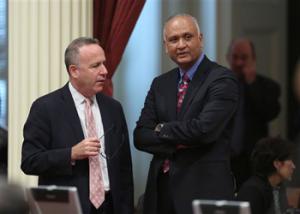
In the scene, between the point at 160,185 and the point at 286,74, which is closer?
the point at 160,185

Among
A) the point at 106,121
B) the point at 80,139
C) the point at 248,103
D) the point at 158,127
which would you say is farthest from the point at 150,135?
the point at 248,103

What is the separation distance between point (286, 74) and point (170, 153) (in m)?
1.98

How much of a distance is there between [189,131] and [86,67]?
22.3 inches

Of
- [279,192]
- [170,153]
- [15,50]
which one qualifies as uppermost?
[15,50]

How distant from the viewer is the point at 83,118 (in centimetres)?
380

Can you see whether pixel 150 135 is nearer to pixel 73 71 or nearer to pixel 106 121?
pixel 106 121

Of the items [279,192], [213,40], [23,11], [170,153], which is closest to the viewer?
[170,153]

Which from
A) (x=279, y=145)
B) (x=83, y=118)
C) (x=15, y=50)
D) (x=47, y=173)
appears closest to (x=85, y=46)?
(x=83, y=118)

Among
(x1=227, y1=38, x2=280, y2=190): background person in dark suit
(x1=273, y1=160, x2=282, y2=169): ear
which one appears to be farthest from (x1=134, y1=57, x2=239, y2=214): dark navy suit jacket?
(x1=227, y1=38, x2=280, y2=190): background person in dark suit

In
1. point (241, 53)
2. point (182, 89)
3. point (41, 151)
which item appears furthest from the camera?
point (241, 53)

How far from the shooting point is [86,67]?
12.4 feet

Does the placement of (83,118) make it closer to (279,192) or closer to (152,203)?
(152,203)

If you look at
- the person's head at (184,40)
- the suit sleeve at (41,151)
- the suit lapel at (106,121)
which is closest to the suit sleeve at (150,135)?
the suit lapel at (106,121)

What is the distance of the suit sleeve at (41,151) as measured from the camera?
144 inches
